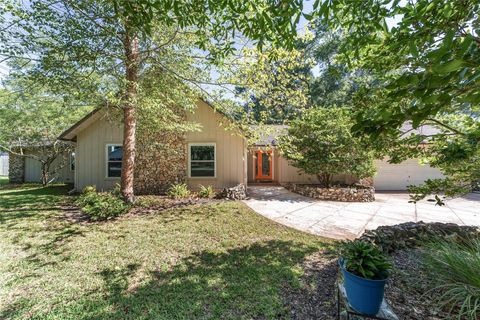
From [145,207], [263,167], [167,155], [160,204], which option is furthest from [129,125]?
[263,167]

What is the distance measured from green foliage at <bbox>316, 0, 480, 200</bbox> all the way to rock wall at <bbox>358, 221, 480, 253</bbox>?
5.33ft

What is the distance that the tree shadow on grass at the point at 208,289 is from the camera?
8.90 ft

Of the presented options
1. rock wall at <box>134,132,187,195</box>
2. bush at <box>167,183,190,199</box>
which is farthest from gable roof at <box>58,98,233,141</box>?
bush at <box>167,183,190,199</box>

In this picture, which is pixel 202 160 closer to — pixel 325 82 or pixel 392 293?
pixel 392 293

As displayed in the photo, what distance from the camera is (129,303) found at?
2891 millimetres

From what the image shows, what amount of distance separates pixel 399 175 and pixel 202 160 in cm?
1097

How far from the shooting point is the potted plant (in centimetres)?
230

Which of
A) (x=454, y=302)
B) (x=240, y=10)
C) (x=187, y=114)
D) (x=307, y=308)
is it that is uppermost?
(x=187, y=114)

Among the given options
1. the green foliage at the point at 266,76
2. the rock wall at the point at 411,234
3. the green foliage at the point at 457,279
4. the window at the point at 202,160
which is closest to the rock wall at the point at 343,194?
the green foliage at the point at 266,76

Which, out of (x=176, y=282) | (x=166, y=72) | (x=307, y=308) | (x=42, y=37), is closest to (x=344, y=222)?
(x=307, y=308)

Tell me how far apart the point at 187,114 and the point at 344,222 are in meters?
8.18

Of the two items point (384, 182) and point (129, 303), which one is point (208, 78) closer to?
point (129, 303)

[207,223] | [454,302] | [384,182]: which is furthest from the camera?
[384,182]

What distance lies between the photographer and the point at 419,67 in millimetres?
1890
